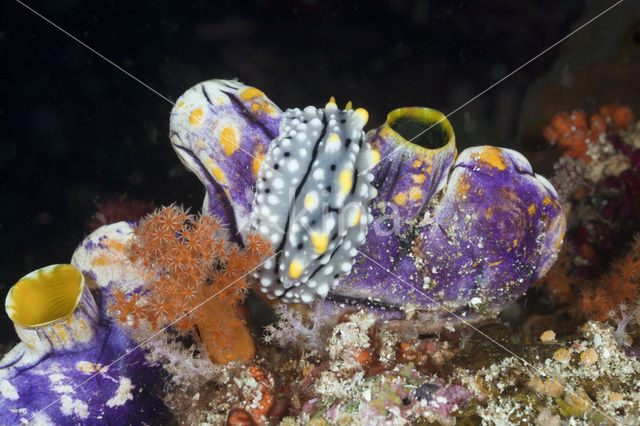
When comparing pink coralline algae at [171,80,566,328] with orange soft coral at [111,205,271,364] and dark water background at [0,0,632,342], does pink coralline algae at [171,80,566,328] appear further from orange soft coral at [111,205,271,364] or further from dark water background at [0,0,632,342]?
dark water background at [0,0,632,342]

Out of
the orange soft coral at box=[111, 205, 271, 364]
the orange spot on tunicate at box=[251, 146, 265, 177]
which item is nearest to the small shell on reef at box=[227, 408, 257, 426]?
the orange soft coral at box=[111, 205, 271, 364]

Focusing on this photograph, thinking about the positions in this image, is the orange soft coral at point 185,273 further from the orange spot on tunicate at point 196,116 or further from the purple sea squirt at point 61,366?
the orange spot on tunicate at point 196,116

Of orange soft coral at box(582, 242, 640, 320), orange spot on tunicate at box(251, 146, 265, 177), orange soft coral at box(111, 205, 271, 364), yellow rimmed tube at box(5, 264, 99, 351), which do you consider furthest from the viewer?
orange soft coral at box(582, 242, 640, 320)

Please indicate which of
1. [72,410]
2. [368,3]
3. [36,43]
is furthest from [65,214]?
[368,3]

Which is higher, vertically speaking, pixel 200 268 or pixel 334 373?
pixel 200 268

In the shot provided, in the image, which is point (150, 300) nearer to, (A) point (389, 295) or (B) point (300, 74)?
(A) point (389, 295)

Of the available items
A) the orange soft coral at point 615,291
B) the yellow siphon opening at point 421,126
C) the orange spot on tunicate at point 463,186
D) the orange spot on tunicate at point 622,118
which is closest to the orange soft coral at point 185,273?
the yellow siphon opening at point 421,126
